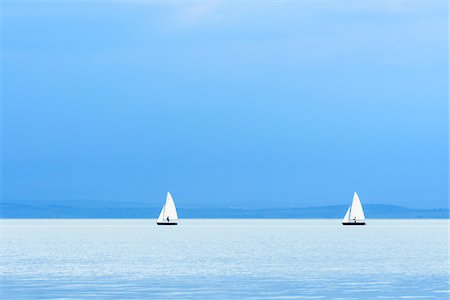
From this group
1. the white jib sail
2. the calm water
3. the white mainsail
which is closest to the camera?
the calm water

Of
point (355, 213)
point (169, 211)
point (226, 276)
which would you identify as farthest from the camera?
point (169, 211)

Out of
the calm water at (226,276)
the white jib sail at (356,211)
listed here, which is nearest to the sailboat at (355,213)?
the white jib sail at (356,211)

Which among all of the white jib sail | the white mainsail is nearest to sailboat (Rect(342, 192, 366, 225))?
the white jib sail

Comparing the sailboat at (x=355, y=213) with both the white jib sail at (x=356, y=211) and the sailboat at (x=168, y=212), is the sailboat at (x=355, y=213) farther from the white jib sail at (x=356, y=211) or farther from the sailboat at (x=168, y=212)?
the sailboat at (x=168, y=212)

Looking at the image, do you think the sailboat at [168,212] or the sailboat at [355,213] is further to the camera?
the sailboat at [168,212]

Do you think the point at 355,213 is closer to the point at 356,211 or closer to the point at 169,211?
the point at 356,211

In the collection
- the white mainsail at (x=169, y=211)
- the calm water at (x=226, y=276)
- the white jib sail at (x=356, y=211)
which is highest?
the white mainsail at (x=169, y=211)

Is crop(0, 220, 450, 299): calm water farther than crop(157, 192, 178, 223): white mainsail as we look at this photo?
No

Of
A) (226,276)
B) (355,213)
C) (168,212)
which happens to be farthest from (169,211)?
(226,276)

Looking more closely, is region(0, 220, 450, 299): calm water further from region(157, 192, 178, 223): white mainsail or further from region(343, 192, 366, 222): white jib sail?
region(157, 192, 178, 223): white mainsail

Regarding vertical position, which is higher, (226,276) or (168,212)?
(168,212)

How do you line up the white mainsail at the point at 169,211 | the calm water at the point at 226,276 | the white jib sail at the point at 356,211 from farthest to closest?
the white mainsail at the point at 169,211, the white jib sail at the point at 356,211, the calm water at the point at 226,276

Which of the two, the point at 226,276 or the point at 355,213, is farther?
the point at 355,213

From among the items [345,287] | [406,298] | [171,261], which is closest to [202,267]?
[171,261]
